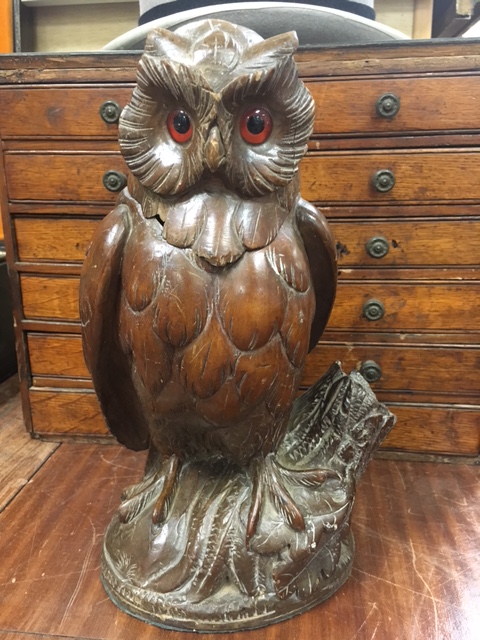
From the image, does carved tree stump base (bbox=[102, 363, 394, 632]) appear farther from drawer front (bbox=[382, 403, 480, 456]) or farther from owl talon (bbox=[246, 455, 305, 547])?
drawer front (bbox=[382, 403, 480, 456])

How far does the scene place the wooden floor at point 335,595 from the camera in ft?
2.49

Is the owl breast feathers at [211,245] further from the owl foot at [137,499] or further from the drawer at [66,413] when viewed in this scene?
the drawer at [66,413]

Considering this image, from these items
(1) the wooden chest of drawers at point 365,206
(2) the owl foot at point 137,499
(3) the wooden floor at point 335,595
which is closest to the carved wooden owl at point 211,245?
(2) the owl foot at point 137,499

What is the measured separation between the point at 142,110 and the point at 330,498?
577mm

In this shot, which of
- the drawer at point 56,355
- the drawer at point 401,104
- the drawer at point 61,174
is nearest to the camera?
the drawer at point 401,104

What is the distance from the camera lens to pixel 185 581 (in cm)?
75

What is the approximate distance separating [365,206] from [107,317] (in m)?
0.59

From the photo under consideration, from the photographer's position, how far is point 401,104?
1.03 metres

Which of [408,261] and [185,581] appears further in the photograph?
[408,261]

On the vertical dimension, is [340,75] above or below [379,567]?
above

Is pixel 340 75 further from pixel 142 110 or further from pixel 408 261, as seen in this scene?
pixel 142 110

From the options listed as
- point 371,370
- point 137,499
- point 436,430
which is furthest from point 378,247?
point 137,499

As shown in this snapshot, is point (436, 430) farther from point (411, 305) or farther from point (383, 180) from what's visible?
point (383, 180)

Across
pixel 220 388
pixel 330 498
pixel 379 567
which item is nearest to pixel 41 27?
pixel 220 388
